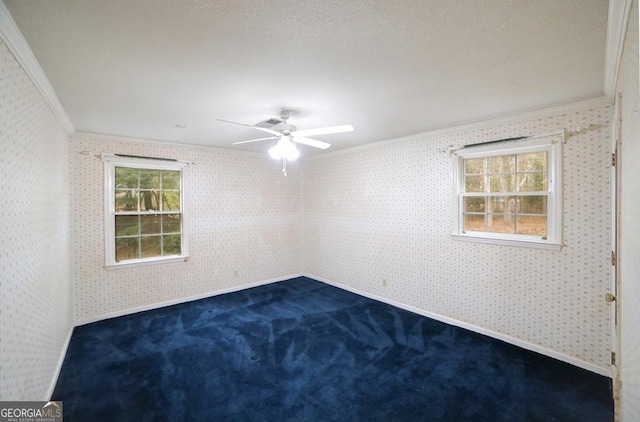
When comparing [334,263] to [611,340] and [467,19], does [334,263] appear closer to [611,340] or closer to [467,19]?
[611,340]

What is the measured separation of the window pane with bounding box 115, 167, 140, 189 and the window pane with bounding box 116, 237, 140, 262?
74 cm

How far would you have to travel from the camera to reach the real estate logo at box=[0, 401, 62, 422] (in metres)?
1.55

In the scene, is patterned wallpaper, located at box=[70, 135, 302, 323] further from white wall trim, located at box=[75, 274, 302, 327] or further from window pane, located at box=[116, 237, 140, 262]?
window pane, located at box=[116, 237, 140, 262]

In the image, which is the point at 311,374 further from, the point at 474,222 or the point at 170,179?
the point at 170,179

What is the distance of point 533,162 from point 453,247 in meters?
1.25

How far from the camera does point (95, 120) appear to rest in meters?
3.22

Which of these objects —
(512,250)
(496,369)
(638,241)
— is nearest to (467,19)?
(638,241)

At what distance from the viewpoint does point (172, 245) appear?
4.56 meters

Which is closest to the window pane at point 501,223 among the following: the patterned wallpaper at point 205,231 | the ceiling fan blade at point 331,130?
the ceiling fan blade at point 331,130

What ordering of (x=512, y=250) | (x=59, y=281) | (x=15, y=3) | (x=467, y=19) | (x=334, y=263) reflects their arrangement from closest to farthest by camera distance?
1. (x=15, y=3)
2. (x=467, y=19)
3. (x=59, y=281)
4. (x=512, y=250)
5. (x=334, y=263)

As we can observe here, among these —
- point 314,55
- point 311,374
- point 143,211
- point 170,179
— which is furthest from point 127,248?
point 314,55

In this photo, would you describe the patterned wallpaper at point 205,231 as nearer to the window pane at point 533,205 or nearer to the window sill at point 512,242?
the window sill at point 512,242

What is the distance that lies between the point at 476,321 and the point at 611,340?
3.81 feet

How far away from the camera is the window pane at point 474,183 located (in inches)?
139
